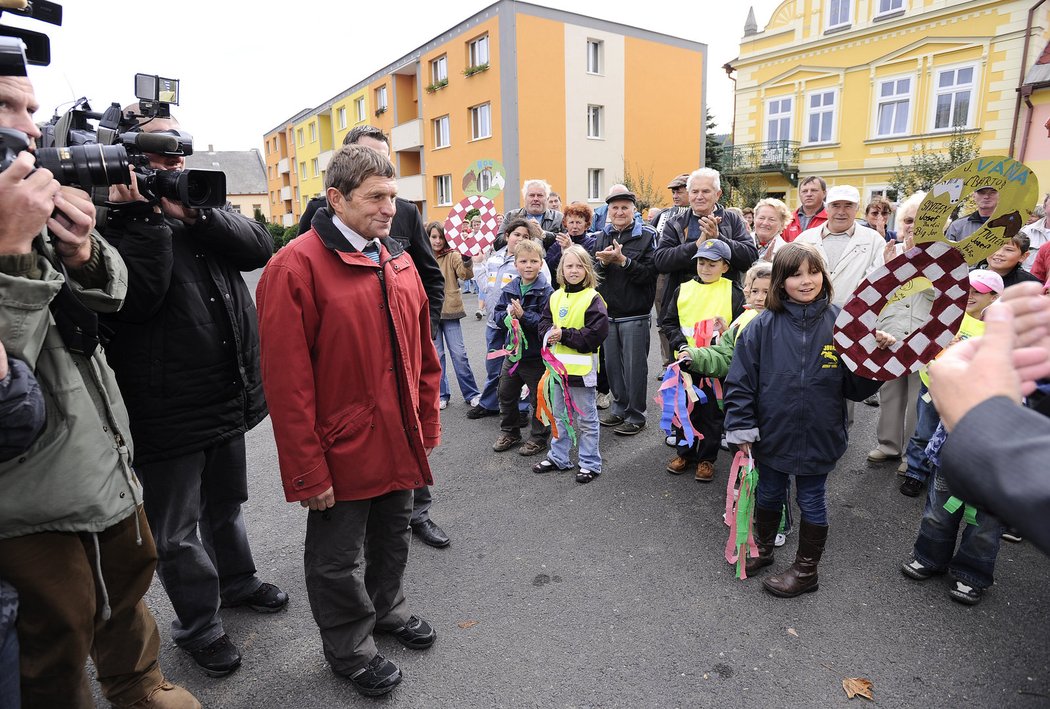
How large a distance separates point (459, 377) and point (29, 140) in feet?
15.9

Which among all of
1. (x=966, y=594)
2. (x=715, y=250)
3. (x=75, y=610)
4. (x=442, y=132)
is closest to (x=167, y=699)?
(x=75, y=610)

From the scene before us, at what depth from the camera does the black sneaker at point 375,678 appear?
2381 millimetres

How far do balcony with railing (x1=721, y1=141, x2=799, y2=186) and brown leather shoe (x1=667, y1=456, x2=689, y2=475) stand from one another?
21.0 meters

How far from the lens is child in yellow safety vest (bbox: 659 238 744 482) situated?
14.4 feet

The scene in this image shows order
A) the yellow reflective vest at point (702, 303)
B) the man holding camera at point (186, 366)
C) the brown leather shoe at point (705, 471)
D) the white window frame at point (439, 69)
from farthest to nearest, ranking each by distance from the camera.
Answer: the white window frame at point (439, 69), the yellow reflective vest at point (702, 303), the brown leather shoe at point (705, 471), the man holding camera at point (186, 366)

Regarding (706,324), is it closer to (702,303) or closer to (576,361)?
(702,303)

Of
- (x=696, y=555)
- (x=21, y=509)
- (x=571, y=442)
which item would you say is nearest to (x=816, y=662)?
(x=696, y=555)

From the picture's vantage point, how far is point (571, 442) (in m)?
4.70

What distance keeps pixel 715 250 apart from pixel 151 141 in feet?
12.0

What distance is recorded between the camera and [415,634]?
2.69m

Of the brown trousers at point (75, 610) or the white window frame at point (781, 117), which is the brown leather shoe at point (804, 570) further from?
the white window frame at point (781, 117)

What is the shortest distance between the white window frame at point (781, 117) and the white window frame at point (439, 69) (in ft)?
43.9

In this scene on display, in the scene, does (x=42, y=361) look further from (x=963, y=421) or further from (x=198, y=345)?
(x=963, y=421)

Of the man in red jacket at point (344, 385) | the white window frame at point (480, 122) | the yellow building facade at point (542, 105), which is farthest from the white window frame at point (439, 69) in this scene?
the man in red jacket at point (344, 385)
